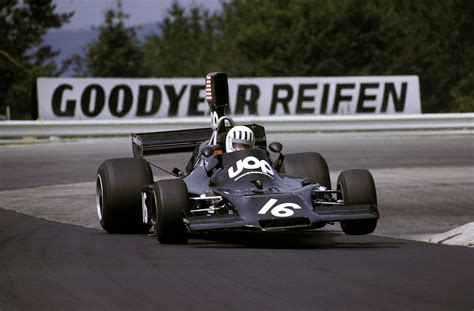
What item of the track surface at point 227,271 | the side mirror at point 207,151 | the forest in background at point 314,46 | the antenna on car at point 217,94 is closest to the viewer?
the track surface at point 227,271

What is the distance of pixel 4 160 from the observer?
30.3 meters

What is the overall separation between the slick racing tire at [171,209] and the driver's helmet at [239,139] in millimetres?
1266

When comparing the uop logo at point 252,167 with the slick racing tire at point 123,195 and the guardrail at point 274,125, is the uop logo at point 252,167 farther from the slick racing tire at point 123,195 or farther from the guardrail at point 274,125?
the guardrail at point 274,125

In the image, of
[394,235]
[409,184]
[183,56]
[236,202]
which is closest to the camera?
[236,202]

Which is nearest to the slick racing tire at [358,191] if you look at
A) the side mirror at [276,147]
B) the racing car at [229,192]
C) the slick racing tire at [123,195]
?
the racing car at [229,192]

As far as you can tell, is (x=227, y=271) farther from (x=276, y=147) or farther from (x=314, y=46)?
(x=314, y=46)

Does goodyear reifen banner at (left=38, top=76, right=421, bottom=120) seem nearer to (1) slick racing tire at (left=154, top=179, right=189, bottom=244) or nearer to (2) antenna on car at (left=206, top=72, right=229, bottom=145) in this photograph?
(2) antenna on car at (left=206, top=72, right=229, bottom=145)

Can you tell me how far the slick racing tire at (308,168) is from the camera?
15164mm

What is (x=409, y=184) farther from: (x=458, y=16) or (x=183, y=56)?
(x=183, y=56)

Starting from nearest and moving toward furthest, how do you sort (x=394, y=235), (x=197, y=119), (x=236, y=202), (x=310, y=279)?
(x=310, y=279) < (x=236, y=202) < (x=394, y=235) < (x=197, y=119)

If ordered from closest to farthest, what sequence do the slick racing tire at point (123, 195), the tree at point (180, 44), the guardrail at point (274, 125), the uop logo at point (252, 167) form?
1. the uop logo at point (252, 167)
2. the slick racing tire at point (123, 195)
3. the guardrail at point (274, 125)
4. the tree at point (180, 44)

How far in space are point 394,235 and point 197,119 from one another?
2397 cm

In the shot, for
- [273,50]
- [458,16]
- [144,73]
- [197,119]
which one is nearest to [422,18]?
[458,16]

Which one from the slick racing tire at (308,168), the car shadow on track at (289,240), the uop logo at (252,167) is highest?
the uop logo at (252,167)
